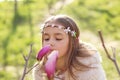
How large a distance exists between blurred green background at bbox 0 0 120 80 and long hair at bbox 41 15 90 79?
3.46 m

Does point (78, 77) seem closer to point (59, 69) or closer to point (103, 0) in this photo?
point (59, 69)

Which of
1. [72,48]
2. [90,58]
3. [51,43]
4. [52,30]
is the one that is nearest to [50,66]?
[51,43]

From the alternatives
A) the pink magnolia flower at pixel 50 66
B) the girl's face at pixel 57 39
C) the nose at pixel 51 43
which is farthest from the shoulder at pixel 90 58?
the pink magnolia flower at pixel 50 66

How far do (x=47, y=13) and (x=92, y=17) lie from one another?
0.82 metres

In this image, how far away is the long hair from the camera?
2010 millimetres

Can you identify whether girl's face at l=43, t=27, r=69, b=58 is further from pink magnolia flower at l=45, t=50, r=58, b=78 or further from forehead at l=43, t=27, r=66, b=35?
pink magnolia flower at l=45, t=50, r=58, b=78

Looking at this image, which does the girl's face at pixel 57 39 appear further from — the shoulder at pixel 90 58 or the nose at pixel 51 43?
the shoulder at pixel 90 58

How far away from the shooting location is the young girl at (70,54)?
192 cm

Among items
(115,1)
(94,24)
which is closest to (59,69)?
(94,24)

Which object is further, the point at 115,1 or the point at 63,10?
the point at 115,1

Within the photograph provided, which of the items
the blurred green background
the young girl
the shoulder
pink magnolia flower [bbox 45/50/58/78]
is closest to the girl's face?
the young girl

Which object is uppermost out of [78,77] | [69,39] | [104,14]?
[104,14]

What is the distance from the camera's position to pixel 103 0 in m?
8.72

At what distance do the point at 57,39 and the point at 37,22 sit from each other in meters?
5.72
